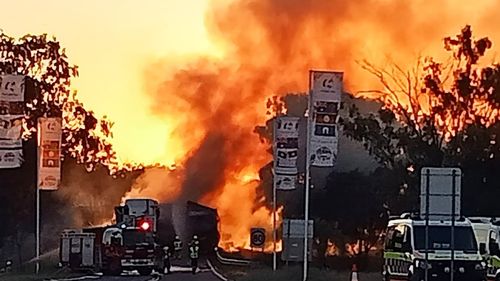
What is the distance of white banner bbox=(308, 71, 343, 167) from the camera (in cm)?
3575

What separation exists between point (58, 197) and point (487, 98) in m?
29.6

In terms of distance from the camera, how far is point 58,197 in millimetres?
80500

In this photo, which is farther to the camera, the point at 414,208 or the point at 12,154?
the point at 414,208

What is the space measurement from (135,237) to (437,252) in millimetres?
24027

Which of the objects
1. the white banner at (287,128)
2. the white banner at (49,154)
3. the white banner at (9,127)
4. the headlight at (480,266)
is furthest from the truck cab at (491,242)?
the white banner at (49,154)

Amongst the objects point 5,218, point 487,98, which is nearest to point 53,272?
point 5,218

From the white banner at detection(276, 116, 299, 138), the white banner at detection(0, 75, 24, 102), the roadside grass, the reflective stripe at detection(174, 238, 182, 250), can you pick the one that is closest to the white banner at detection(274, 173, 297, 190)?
the white banner at detection(276, 116, 299, 138)

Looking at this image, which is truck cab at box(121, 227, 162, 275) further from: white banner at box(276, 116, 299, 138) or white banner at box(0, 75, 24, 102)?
white banner at box(276, 116, 299, 138)

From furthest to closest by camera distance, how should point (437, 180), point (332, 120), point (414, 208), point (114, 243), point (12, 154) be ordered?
point (414, 208), point (114, 243), point (12, 154), point (332, 120), point (437, 180)

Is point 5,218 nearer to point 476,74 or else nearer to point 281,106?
point 281,106

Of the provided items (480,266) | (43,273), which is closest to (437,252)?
(480,266)

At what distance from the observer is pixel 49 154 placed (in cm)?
4881

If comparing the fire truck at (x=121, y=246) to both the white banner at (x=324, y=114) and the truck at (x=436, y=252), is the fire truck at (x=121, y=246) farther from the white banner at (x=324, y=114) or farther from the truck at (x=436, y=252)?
the truck at (x=436, y=252)

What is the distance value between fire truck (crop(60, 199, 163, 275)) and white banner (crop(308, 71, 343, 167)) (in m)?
21.5
